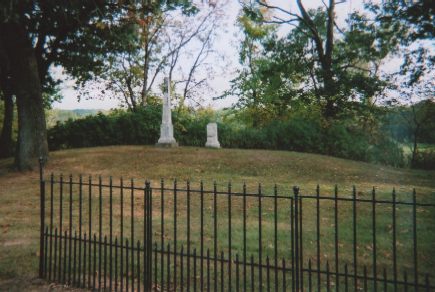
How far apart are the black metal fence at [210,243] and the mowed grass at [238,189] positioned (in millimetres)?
55

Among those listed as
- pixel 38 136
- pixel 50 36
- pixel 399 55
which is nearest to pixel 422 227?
pixel 38 136

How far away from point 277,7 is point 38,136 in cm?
2152

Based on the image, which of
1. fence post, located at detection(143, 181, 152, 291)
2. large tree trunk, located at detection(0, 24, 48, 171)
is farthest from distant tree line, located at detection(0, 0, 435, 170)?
fence post, located at detection(143, 181, 152, 291)

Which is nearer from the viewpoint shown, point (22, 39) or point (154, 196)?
point (154, 196)

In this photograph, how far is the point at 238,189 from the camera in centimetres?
1311

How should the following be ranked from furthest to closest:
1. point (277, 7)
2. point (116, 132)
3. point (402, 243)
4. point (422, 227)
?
point (277, 7)
point (116, 132)
point (422, 227)
point (402, 243)

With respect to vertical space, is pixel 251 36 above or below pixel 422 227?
above

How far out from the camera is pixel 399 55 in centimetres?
2744

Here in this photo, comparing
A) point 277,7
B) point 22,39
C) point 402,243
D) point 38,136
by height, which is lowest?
point 402,243

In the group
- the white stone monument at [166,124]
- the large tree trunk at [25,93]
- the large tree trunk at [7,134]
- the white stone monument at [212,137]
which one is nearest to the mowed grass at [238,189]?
the large tree trunk at [25,93]

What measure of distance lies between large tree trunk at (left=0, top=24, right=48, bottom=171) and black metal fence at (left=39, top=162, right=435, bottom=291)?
5045 millimetres

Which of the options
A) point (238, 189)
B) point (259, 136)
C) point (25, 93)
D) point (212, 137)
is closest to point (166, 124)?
point (212, 137)

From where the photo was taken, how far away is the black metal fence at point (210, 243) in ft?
17.9

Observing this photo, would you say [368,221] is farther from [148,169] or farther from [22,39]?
[22,39]
